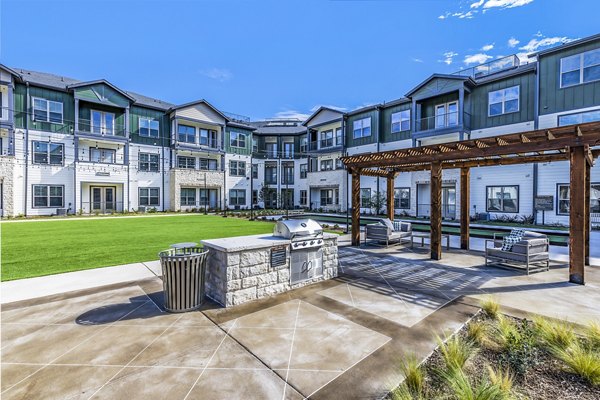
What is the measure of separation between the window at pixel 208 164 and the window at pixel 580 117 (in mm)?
30373

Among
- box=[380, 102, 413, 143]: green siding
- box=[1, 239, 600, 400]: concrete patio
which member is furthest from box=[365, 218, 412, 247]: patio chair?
box=[380, 102, 413, 143]: green siding

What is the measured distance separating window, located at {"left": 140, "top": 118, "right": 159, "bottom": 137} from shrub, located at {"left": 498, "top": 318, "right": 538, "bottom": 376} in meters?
32.0

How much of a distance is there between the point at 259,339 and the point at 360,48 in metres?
25.3

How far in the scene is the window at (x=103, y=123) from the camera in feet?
83.8

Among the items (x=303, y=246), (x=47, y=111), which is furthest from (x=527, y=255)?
(x=47, y=111)

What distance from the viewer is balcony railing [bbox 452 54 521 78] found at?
2427cm

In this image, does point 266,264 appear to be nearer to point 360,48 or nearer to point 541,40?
point 360,48

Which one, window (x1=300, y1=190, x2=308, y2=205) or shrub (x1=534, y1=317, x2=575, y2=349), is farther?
window (x1=300, y1=190, x2=308, y2=205)

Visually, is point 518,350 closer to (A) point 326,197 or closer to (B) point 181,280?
(B) point 181,280

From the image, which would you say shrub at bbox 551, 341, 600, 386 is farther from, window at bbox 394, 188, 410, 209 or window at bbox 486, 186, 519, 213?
window at bbox 394, 188, 410, 209

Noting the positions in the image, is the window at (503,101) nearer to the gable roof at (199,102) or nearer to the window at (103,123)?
the gable roof at (199,102)

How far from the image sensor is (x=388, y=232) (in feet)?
Result: 35.2

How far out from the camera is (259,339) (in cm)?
391

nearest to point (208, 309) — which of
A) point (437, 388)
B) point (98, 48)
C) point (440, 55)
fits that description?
point (437, 388)
